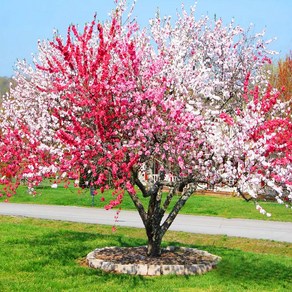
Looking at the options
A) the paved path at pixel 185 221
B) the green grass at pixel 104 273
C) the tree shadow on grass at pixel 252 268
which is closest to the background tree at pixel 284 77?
the paved path at pixel 185 221

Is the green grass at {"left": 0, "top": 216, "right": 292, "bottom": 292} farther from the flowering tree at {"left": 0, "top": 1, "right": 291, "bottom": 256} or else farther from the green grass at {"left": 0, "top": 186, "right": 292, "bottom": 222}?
the green grass at {"left": 0, "top": 186, "right": 292, "bottom": 222}

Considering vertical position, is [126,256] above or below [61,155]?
below

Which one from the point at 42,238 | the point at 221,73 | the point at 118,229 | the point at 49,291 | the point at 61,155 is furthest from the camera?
the point at 118,229

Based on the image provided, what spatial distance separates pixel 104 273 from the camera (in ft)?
37.5

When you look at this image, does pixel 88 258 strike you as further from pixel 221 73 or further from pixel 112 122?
pixel 221 73

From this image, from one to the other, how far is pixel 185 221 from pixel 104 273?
35.5 ft

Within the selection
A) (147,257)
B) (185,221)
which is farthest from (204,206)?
(147,257)

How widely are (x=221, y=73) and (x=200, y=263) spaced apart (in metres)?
4.55

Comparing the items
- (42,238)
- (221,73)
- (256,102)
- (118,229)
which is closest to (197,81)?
(256,102)

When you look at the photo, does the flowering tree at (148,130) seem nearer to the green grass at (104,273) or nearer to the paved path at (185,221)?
the green grass at (104,273)

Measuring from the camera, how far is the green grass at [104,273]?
10.4 meters

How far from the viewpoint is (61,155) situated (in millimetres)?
10531

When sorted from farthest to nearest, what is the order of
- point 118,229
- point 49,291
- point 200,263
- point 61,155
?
point 118,229, point 200,263, point 61,155, point 49,291

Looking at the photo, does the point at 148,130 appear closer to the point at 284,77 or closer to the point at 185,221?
the point at 185,221
